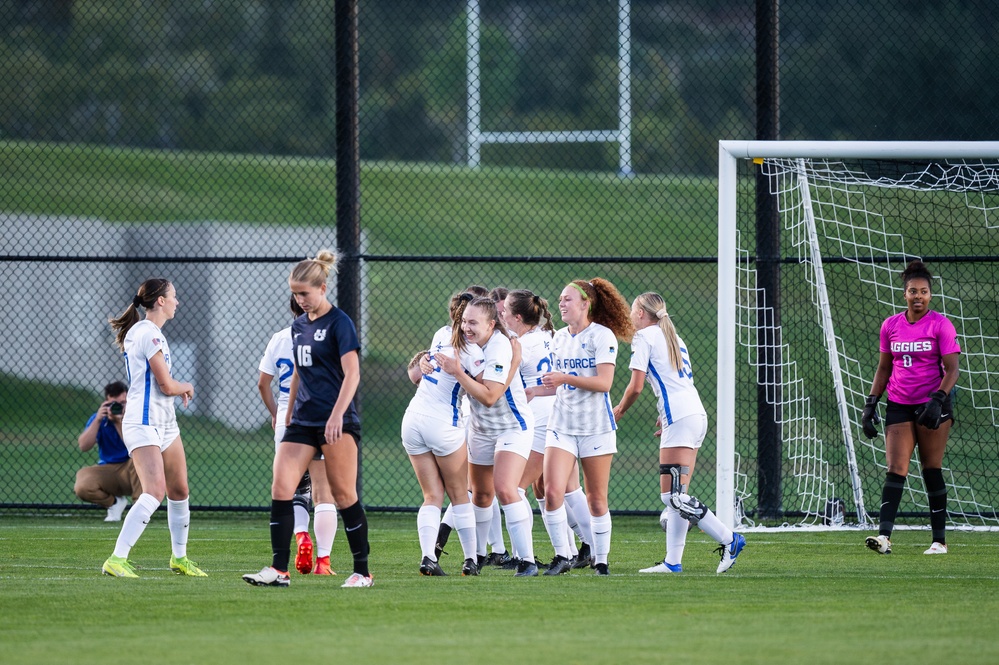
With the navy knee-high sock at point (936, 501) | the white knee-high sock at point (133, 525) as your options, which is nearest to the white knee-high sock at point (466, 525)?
the white knee-high sock at point (133, 525)

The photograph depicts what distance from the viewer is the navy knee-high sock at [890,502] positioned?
8.48m

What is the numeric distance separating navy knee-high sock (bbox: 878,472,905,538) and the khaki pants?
6.32 m

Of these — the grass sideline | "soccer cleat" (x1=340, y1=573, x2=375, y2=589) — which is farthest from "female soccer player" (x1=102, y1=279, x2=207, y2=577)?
"soccer cleat" (x1=340, y1=573, x2=375, y2=589)

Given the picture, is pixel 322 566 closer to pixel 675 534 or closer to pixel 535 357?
pixel 535 357

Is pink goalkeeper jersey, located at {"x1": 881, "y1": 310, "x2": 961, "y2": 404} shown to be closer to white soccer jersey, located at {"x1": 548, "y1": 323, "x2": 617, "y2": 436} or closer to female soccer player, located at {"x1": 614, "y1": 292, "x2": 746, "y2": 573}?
female soccer player, located at {"x1": 614, "y1": 292, "x2": 746, "y2": 573}

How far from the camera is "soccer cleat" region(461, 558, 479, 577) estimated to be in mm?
7523

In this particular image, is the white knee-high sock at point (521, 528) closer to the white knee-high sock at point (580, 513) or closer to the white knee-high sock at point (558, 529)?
the white knee-high sock at point (558, 529)

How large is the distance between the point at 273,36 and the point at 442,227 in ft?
29.1

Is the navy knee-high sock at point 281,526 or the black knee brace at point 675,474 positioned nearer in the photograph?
the navy knee-high sock at point 281,526

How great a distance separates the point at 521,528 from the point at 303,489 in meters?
1.74

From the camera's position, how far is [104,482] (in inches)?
419

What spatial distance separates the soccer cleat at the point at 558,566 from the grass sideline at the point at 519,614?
0.91 feet

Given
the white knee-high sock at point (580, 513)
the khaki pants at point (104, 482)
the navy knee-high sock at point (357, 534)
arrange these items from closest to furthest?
1. the navy knee-high sock at point (357, 534)
2. the white knee-high sock at point (580, 513)
3. the khaki pants at point (104, 482)

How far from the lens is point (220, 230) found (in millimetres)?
23562
